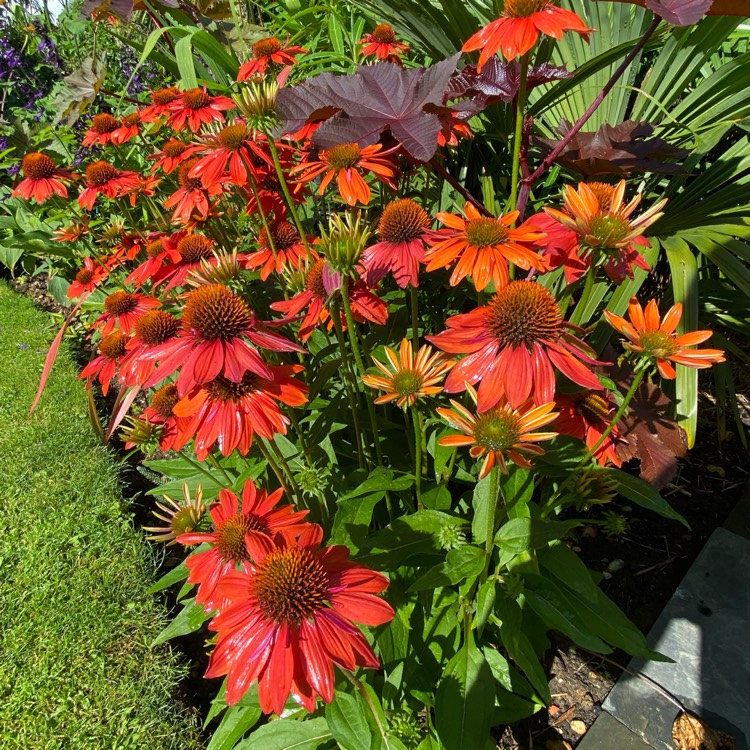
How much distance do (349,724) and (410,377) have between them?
545 mm

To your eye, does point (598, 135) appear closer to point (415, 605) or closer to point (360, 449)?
point (360, 449)

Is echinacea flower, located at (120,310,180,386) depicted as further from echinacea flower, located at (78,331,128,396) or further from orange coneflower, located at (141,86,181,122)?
orange coneflower, located at (141,86,181,122)

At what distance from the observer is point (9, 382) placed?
8.14ft

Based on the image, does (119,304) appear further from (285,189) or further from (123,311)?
(285,189)

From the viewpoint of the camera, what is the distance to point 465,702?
2.96 ft

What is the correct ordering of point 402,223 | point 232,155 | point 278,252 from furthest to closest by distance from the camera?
point 278,252 < point 232,155 < point 402,223

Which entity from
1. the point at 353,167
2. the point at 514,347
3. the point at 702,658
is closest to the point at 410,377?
the point at 514,347

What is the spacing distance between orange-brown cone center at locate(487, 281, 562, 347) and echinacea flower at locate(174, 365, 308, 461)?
0.30 metres

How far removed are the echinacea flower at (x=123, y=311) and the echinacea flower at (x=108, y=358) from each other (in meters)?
0.05

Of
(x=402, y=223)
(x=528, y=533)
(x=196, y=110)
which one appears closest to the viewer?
(x=528, y=533)

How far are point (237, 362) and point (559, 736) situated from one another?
116cm

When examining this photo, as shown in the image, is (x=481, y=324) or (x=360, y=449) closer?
(x=481, y=324)

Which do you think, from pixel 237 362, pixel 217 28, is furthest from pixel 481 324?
pixel 217 28

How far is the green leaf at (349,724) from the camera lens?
0.84 m
